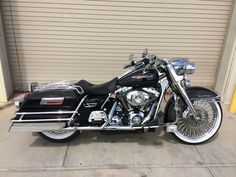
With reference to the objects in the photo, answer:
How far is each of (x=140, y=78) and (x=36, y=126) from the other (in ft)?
4.11

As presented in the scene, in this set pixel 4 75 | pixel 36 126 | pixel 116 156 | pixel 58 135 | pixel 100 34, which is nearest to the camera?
pixel 36 126

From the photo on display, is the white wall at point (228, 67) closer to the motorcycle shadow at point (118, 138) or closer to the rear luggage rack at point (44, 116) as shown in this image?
the motorcycle shadow at point (118, 138)

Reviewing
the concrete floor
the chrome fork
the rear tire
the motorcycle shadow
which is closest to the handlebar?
the chrome fork

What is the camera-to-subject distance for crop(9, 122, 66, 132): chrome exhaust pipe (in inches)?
103

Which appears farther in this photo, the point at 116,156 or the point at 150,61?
the point at 116,156

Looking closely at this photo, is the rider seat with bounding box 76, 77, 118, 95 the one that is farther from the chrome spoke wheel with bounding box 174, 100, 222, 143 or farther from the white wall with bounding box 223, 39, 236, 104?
the white wall with bounding box 223, 39, 236, 104

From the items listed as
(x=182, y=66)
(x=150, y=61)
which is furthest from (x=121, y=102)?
(x=182, y=66)

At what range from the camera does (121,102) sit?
2816mm

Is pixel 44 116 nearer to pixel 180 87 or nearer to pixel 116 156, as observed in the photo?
pixel 116 156

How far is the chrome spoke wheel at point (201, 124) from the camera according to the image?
296cm

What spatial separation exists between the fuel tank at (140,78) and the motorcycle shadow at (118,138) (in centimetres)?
64

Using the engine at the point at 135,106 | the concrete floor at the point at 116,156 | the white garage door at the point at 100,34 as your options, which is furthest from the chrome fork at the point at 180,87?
the white garage door at the point at 100,34

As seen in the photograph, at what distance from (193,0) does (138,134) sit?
2.35 m

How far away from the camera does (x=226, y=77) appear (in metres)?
4.14
